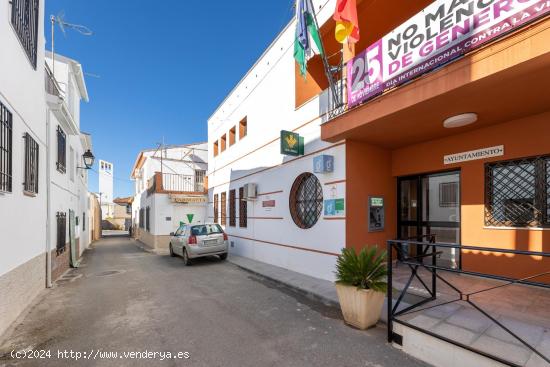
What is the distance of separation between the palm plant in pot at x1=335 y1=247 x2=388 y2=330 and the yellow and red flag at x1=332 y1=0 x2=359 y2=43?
162 inches

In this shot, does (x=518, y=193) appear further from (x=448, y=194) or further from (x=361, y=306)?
(x=361, y=306)

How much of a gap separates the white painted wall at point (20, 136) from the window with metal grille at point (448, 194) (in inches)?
322

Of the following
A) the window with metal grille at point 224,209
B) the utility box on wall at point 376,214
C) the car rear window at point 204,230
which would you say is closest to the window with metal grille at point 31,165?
the car rear window at point 204,230

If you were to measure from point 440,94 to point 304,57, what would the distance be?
340 cm

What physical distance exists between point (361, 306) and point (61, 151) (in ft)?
32.3

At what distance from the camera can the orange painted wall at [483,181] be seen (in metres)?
4.68

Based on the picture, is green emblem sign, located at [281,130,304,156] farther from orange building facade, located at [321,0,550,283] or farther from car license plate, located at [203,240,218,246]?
car license plate, located at [203,240,218,246]

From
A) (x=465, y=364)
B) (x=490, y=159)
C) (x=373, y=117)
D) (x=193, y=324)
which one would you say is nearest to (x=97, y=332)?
(x=193, y=324)

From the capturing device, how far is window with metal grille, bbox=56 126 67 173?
325 inches

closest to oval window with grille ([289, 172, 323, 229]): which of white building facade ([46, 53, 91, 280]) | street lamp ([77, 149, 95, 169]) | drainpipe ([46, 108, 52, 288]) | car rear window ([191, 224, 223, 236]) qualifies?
car rear window ([191, 224, 223, 236])

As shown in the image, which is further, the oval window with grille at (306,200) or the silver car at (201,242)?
the silver car at (201,242)

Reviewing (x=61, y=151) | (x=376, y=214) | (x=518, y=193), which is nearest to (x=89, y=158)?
(x=61, y=151)

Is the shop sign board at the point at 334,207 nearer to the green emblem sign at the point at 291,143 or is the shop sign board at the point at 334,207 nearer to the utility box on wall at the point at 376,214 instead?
the utility box on wall at the point at 376,214

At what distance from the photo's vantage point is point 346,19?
5.14 metres
